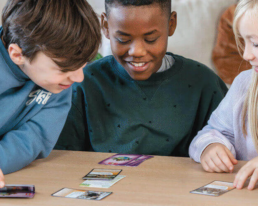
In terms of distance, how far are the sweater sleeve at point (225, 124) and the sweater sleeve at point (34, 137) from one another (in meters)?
0.46

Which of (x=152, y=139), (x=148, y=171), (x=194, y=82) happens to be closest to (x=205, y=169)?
(x=148, y=171)

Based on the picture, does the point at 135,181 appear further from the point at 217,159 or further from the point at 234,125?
the point at 234,125

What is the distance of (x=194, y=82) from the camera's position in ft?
5.21

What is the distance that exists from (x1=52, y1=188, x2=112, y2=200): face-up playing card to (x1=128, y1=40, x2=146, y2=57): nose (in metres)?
0.61

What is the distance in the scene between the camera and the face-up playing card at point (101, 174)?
1.00m

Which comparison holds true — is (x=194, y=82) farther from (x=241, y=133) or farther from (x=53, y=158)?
(x=53, y=158)

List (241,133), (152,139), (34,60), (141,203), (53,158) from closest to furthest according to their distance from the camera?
(141,203)
(34,60)
(53,158)
(241,133)
(152,139)

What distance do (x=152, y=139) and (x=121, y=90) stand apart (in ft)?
0.79

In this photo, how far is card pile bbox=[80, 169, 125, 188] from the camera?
950 mm

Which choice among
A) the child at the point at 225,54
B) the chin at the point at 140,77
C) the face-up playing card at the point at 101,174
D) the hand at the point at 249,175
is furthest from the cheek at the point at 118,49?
the child at the point at 225,54

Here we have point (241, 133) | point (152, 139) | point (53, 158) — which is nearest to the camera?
point (53, 158)

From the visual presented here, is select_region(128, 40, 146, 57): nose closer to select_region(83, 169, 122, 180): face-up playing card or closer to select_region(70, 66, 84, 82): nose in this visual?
select_region(70, 66, 84, 82): nose

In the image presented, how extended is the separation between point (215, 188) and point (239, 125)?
492mm

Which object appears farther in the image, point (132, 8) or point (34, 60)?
point (132, 8)
